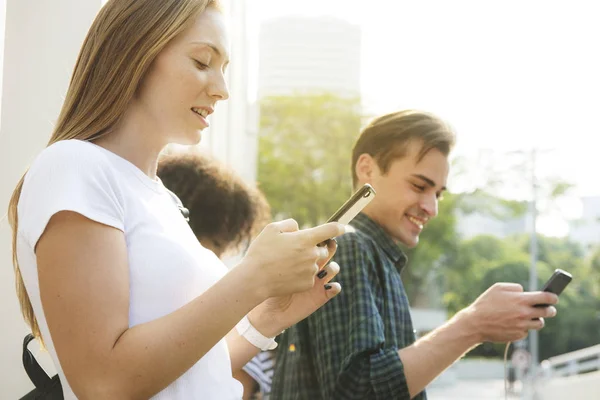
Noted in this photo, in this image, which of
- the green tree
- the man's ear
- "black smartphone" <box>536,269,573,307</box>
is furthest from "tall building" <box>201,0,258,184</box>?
the green tree

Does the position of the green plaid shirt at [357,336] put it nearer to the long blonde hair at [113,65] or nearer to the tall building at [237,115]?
the long blonde hair at [113,65]

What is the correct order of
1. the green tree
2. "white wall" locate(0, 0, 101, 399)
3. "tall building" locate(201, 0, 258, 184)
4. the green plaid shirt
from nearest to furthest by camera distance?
the green plaid shirt < "white wall" locate(0, 0, 101, 399) < "tall building" locate(201, 0, 258, 184) < the green tree

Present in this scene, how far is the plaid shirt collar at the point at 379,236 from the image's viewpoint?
84.4 inches

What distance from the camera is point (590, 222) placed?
113 ft

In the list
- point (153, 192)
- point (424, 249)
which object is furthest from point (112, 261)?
point (424, 249)

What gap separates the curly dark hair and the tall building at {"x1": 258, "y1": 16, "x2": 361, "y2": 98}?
17.1 meters

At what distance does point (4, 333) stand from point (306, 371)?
76cm

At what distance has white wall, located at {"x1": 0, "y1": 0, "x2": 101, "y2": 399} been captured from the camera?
6.40 feet

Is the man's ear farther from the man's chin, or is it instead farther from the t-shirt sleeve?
the t-shirt sleeve

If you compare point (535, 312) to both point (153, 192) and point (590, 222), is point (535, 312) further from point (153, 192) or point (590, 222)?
point (590, 222)

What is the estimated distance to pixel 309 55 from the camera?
22062 millimetres

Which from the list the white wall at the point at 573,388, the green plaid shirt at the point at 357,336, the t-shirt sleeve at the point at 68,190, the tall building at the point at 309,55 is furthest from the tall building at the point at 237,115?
the tall building at the point at 309,55

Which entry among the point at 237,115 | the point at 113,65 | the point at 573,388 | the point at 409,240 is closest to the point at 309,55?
the point at 573,388

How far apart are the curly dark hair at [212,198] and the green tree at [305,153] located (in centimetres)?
1582
